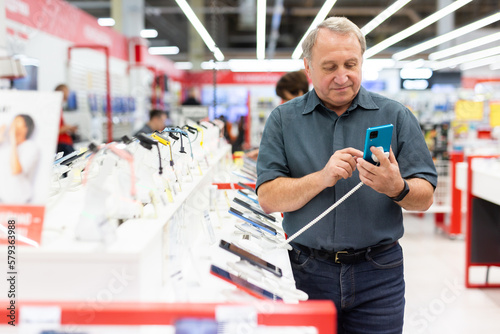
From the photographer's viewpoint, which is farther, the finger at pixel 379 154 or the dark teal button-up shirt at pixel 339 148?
the dark teal button-up shirt at pixel 339 148

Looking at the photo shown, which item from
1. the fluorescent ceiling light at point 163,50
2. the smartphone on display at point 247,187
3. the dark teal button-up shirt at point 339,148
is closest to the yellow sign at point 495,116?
the smartphone on display at point 247,187

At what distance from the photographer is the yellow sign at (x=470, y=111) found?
27.1 feet

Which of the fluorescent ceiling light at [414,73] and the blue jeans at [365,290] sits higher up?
the fluorescent ceiling light at [414,73]

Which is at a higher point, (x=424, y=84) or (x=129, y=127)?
(x=424, y=84)

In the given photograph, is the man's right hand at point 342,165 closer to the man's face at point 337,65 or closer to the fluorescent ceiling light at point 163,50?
the man's face at point 337,65

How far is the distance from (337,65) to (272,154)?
43cm

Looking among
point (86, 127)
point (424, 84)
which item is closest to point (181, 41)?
point (424, 84)

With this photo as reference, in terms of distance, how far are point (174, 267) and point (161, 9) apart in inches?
604

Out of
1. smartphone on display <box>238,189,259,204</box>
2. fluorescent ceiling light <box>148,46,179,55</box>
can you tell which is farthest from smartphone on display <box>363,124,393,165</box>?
fluorescent ceiling light <box>148,46,179,55</box>

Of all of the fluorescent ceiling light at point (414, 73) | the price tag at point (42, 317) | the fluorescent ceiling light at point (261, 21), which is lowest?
the price tag at point (42, 317)

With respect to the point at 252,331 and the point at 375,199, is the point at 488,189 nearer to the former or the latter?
the point at 375,199

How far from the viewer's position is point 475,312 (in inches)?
162

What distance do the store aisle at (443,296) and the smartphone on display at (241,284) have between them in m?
2.54

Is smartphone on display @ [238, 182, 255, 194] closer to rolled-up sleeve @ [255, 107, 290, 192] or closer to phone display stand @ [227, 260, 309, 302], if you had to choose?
rolled-up sleeve @ [255, 107, 290, 192]
